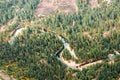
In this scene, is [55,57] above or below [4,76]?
below

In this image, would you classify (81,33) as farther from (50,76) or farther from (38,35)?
(50,76)

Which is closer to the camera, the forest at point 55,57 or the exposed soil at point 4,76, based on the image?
the exposed soil at point 4,76

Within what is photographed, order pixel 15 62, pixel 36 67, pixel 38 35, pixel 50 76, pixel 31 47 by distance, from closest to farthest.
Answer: pixel 50 76
pixel 36 67
pixel 15 62
pixel 31 47
pixel 38 35

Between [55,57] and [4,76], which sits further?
[55,57]

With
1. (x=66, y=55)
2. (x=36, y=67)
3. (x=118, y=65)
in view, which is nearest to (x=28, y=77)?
(x=36, y=67)

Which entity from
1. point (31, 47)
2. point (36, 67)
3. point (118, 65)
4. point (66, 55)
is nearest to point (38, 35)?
point (31, 47)

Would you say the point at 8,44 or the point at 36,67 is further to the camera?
the point at 8,44

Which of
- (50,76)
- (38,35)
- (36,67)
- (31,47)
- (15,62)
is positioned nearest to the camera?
(50,76)

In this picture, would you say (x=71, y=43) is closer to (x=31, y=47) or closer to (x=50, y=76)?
(x=31, y=47)

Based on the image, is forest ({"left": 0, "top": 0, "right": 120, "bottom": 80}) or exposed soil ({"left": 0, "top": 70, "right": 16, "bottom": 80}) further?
forest ({"left": 0, "top": 0, "right": 120, "bottom": 80})
